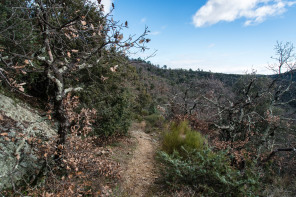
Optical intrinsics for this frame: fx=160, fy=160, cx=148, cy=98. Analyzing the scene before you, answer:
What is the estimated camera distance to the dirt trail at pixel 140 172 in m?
3.22

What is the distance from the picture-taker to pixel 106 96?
249 inches

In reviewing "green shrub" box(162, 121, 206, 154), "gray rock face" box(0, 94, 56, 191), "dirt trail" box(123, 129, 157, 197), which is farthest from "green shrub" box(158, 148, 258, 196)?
"gray rock face" box(0, 94, 56, 191)

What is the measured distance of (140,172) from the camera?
3.91 m

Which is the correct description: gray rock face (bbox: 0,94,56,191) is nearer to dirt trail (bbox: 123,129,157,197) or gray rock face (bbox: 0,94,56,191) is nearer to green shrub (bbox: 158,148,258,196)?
dirt trail (bbox: 123,129,157,197)

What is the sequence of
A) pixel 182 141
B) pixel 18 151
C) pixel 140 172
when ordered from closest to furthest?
1. pixel 18 151
2. pixel 140 172
3. pixel 182 141

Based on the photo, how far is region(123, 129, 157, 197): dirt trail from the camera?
3.22 metres

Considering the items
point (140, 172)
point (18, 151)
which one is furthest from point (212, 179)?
point (18, 151)

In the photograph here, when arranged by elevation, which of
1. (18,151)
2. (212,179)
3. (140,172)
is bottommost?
(140,172)

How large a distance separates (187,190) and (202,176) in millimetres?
433

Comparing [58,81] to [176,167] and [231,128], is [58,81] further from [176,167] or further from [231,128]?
[231,128]

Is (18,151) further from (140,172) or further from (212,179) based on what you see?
(212,179)

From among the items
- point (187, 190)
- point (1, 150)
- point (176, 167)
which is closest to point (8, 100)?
point (1, 150)

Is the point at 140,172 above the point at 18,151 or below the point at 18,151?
below

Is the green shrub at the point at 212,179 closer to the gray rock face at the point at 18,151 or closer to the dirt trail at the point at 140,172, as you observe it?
the dirt trail at the point at 140,172
